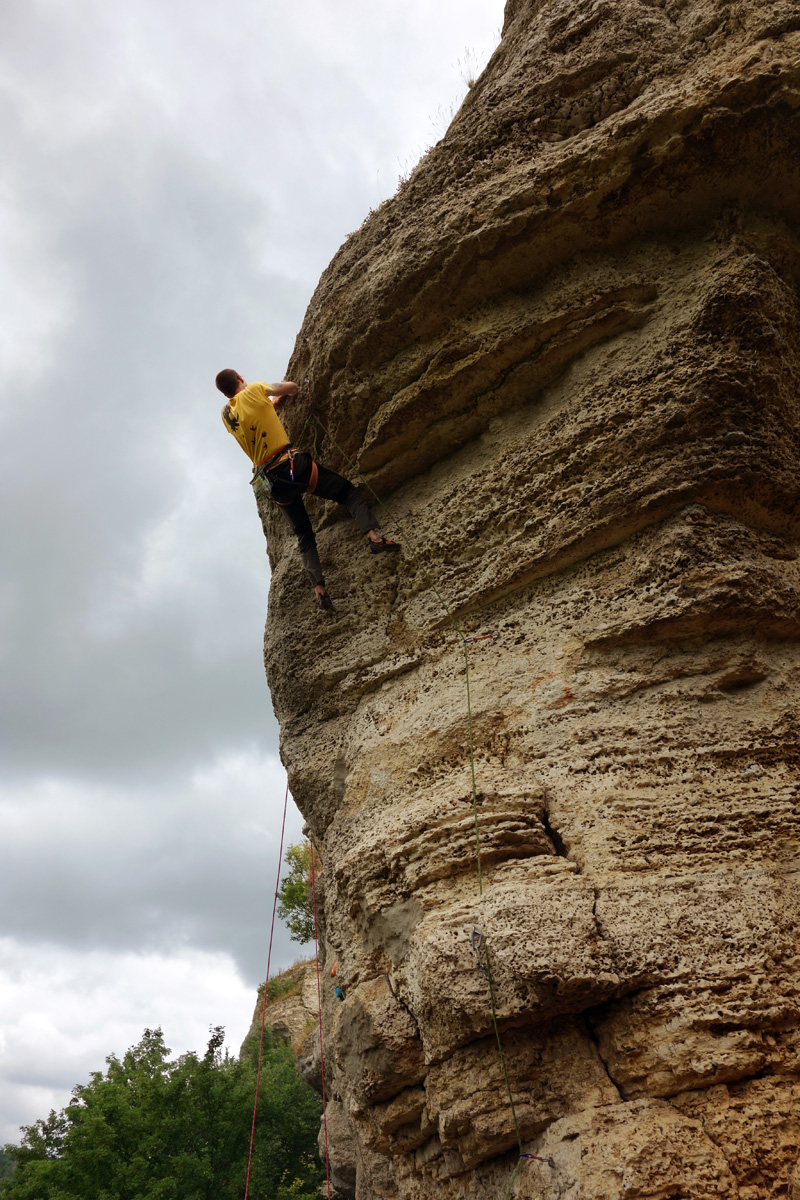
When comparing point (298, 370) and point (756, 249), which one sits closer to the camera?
point (756, 249)

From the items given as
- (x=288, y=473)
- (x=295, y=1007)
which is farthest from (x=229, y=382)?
(x=295, y=1007)

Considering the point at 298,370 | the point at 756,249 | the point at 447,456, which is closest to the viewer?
the point at 756,249

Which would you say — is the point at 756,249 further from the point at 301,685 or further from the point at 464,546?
the point at 301,685

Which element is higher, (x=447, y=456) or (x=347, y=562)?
(x=447, y=456)

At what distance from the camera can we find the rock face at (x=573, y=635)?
11.2ft

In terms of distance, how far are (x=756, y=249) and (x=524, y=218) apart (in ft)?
5.21

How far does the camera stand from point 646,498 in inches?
180

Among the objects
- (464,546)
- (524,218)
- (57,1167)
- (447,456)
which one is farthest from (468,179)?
(57,1167)

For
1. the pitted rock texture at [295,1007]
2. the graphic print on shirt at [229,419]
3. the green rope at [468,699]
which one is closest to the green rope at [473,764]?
the green rope at [468,699]

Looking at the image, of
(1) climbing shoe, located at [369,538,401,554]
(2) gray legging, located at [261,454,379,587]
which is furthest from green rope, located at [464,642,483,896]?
(2) gray legging, located at [261,454,379,587]

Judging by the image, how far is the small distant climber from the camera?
6.12 meters

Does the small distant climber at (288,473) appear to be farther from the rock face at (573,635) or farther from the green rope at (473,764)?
the green rope at (473,764)

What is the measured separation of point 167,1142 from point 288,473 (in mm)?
13688

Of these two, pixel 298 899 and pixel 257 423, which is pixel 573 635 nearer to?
pixel 257 423
